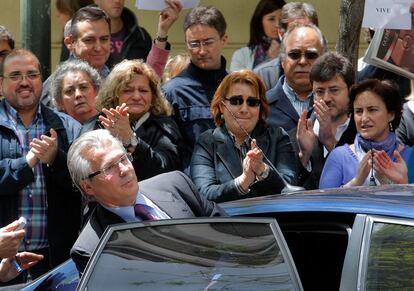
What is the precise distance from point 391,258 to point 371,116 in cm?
278

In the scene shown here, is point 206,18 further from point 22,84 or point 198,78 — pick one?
point 22,84

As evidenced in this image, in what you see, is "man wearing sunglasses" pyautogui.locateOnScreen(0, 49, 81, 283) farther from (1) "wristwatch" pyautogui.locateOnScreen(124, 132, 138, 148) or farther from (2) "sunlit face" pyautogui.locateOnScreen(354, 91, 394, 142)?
(2) "sunlit face" pyautogui.locateOnScreen(354, 91, 394, 142)

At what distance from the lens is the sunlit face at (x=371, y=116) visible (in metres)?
6.70

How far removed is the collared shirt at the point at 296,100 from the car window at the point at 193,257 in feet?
10.9

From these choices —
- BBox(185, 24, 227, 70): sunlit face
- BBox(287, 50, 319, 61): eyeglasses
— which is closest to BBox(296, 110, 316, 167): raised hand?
BBox(287, 50, 319, 61): eyeglasses

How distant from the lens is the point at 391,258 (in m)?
4.02

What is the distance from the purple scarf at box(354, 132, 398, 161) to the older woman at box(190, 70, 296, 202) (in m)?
0.41

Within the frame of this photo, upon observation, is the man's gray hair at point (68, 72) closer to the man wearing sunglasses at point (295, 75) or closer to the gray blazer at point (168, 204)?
the man wearing sunglasses at point (295, 75)

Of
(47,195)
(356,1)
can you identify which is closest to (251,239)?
(47,195)

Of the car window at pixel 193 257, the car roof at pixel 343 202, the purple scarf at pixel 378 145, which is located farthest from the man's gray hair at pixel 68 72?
the car window at pixel 193 257

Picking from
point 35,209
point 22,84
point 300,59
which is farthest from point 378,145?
point 22,84

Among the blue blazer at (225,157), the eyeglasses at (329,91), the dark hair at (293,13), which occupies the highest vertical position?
the dark hair at (293,13)

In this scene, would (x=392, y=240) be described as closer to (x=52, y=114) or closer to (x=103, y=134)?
(x=103, y=134)

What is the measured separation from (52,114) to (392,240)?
3438 millimetres
